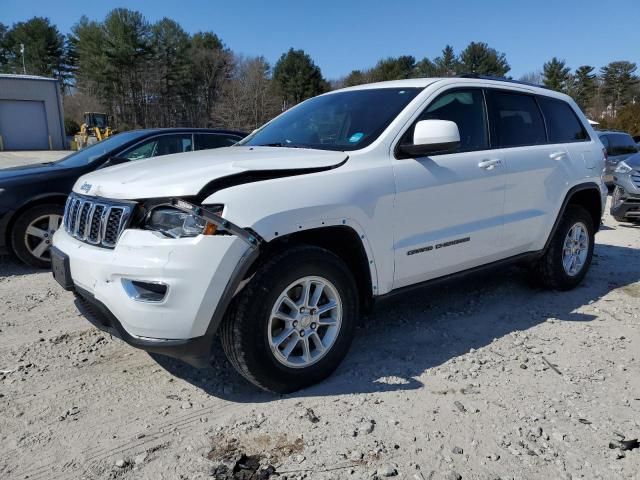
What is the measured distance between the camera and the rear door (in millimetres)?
4164

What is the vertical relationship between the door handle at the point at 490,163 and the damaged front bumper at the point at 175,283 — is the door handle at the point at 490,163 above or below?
above

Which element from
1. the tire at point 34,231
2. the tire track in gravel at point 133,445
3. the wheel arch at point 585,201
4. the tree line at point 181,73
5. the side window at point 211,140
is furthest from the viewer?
the tree line at point 181,73

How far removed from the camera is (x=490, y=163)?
393 centimetres

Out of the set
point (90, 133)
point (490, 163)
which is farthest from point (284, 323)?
point (90, 133)

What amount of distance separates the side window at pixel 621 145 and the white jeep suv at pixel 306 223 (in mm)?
9923

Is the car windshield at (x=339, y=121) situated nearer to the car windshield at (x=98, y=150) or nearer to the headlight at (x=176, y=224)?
the headlight at (x=176, y=224)

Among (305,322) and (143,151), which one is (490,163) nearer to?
(305,322)

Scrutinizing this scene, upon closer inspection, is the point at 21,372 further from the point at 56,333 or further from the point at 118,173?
the point at 118,173

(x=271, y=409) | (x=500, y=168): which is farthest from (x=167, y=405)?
(x=500, y=168)

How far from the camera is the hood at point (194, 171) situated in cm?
271

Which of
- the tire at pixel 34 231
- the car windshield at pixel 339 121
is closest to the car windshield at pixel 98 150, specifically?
the tire at pixel 34 231

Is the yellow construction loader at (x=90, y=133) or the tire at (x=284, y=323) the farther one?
the yellow construction loader at (x=90, y=133)

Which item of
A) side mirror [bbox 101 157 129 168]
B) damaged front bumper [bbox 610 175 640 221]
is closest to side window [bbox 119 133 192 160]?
side mirror [bbox 101 157 129 168]

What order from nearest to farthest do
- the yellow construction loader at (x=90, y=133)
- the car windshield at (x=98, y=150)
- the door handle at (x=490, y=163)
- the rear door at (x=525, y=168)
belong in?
1. the door handle at (x=490, y=163)
2. the rear door at (x=525, y=168)
3. the car windshield at (x=98, y=150)
4. the yellow construction loader at (x=90, y=133)
